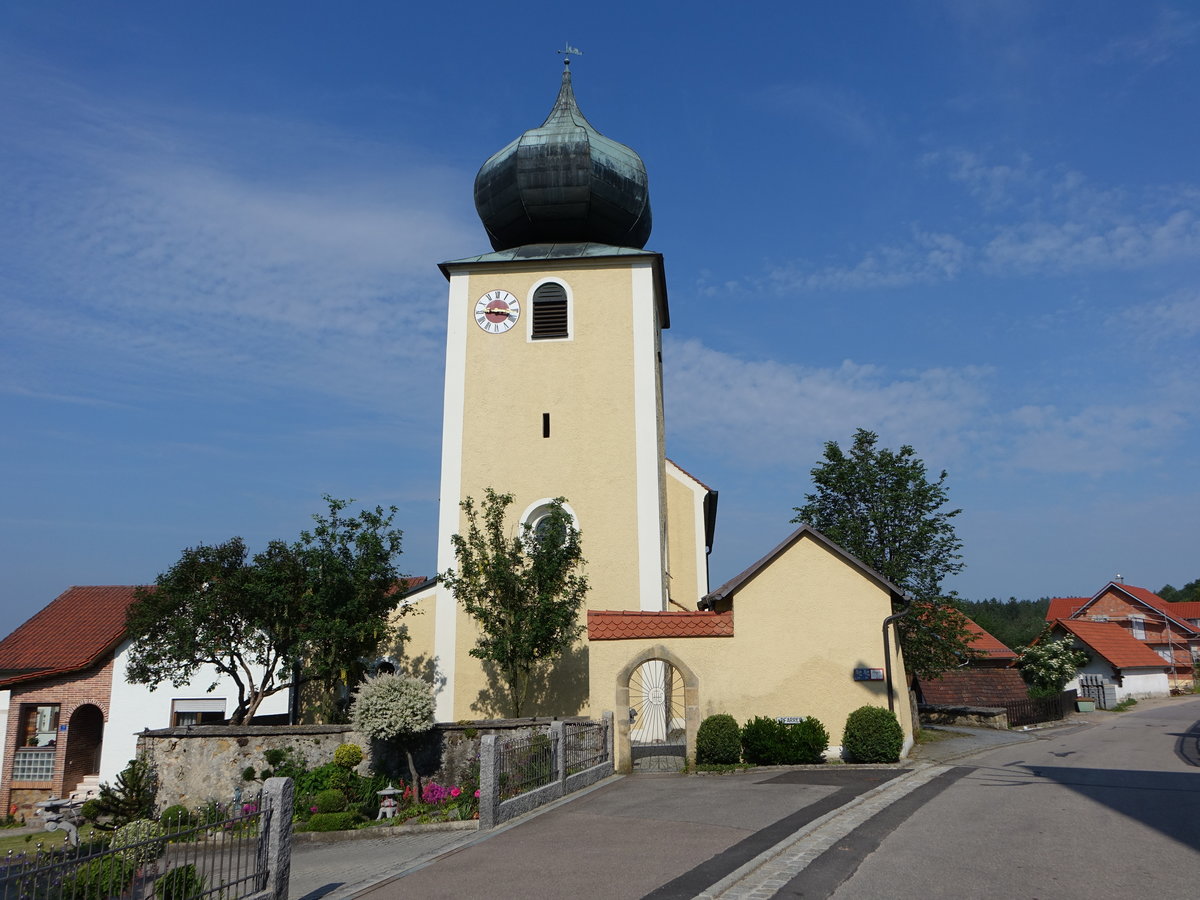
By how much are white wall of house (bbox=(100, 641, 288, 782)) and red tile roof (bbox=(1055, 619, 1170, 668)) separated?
4412cm

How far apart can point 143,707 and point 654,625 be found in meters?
16.3

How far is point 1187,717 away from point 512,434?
97.3ft

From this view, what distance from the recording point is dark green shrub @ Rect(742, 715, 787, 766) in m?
17.0

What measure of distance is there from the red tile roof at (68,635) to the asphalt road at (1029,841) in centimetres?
2308

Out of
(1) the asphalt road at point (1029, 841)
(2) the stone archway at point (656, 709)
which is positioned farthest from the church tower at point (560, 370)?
(1) the asphalt road at point (1029, 841)

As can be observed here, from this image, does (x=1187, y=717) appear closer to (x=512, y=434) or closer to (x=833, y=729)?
(x=833, y=729)

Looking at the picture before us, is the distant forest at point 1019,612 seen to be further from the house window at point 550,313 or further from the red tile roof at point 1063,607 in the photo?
the house window at point 550,313

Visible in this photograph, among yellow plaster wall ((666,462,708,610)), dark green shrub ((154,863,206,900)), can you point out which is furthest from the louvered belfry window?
dark green shrub ((154,863,206,900))

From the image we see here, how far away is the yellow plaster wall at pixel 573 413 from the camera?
21.7 meters

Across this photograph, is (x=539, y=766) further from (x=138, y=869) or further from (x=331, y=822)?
(x=138, y=869)

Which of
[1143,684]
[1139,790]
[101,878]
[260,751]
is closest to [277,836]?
[101,878]

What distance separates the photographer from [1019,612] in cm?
13925

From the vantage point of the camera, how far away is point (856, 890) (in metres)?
8.12

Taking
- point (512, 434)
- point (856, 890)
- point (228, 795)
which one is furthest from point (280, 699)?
point (856, 890)
